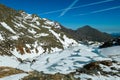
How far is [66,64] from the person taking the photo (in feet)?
294

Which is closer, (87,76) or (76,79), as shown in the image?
(76,79)

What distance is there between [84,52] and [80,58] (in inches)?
531

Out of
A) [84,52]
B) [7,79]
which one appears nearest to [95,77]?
[7,79]

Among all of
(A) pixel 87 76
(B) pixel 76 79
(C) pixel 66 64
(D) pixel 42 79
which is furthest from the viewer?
(C) pixel 66 64

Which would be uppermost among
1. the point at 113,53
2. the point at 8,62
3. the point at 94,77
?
A: the point at 8,62

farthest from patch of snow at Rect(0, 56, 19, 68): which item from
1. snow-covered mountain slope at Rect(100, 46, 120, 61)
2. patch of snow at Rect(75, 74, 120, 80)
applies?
patch of snow at Rect(75, 74, 120, 80)

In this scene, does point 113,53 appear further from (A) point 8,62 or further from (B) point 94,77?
(B) point 94,77

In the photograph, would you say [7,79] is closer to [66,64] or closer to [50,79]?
[50,79]

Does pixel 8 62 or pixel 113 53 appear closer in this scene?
pixel 113 53

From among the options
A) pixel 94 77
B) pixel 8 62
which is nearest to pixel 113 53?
pixel 8 62

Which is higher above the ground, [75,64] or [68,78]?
[75,64]

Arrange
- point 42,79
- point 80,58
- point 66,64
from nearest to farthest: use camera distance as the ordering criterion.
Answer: point 42,79 → point 66,64 → point 80,58

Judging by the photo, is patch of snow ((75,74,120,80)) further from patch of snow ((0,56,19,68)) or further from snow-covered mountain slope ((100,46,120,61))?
patch of snow ((0,56,19,68))

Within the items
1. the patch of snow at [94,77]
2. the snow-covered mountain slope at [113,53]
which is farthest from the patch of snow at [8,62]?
the patch of snow at [94,77]
